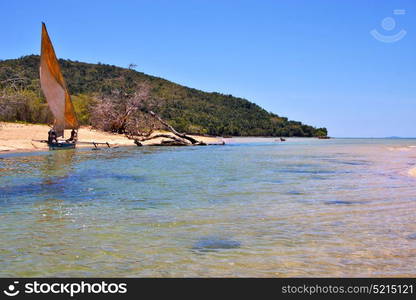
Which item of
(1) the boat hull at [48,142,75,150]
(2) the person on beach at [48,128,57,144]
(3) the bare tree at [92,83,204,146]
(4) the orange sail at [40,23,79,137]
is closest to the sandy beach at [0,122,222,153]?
(2) the person on beach at [48,128,57,144]

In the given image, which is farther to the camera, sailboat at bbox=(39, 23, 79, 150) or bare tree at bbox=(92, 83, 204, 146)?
bare tree at bbox=(92, 83, 204, 146)

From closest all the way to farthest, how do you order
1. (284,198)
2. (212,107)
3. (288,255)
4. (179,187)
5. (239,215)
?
(288,255) < (239,215) < (284,198) < (179,187) < (212,107)

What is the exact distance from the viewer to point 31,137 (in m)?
40.8

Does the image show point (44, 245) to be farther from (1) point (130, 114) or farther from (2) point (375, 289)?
(1) point (130, 114)

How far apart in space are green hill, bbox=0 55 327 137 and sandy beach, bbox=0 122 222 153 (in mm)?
26812

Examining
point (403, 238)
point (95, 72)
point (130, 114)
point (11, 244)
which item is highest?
point (95, 72)

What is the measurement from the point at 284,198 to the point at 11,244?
23.0 feet

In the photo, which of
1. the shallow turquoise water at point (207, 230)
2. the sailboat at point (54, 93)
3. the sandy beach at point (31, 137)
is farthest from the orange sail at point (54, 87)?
the shallow turquoise water at point (207, 230)

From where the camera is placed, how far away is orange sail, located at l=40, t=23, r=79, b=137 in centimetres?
3488

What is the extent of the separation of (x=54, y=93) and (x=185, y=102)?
333 feet

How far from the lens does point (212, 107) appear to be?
495 feet

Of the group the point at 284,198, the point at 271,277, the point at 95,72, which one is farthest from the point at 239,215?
the point at 95,72

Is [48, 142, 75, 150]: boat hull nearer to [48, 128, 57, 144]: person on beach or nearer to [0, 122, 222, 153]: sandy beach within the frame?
[48, 128, 57, 144]: person on beach

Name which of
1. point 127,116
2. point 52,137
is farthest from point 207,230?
point 127,116
